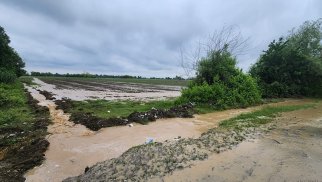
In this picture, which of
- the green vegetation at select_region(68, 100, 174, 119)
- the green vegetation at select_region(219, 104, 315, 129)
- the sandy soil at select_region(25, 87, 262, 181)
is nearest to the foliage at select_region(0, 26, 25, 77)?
the green vegetation at select_region(68, 100, 174, 119)

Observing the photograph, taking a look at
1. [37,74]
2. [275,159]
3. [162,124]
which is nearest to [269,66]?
[162,124]

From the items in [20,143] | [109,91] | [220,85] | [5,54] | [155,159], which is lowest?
[20,143]

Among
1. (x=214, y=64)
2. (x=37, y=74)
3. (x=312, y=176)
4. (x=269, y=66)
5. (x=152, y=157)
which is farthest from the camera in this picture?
(x=37, y=74)

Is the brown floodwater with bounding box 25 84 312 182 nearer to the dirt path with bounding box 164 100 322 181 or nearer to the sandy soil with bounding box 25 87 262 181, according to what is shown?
the sandy soil with bounding box 25 87 262 181

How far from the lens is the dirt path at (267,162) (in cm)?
533

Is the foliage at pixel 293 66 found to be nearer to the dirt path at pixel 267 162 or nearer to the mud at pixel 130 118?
the mud at pixel 130 118

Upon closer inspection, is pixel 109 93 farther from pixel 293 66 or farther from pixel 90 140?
pixel 90 140

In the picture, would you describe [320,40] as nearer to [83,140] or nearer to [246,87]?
[246,87]

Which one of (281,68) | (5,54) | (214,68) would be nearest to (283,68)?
(281,68)

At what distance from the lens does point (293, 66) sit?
24.9 m

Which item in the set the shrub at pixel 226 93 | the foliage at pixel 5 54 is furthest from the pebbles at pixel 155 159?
the foliage at pixel 5 54

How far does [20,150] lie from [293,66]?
78.1 ft

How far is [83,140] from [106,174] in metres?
3.60

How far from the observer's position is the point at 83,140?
28.8ft
